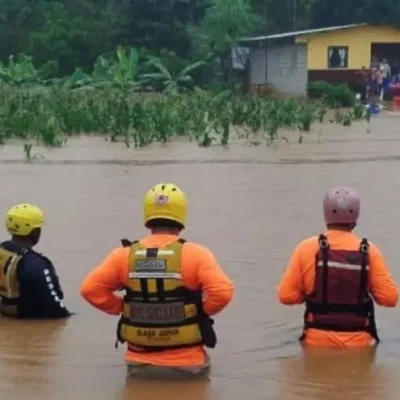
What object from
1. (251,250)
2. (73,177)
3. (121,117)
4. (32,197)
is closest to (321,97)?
(121,117)

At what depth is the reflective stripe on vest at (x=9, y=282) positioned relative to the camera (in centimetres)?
836

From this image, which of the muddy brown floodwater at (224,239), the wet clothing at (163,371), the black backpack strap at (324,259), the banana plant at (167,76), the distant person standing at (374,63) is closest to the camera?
the wet clothing at (163,371)

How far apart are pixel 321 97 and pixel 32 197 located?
30.1m

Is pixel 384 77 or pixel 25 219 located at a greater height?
pixel 25 219

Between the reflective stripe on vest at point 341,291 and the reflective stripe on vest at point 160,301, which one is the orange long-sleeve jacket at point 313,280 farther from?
the reflective stripe on vest at point 160,301

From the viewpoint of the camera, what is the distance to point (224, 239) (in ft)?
41.5

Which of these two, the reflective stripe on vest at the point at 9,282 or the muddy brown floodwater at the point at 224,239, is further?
the reflective stripe on vest at the point at 9,282

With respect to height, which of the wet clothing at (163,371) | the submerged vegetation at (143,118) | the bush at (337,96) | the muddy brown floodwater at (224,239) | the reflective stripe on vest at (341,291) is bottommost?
the bush at (337,96)

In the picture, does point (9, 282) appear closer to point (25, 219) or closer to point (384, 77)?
point (25, 219)

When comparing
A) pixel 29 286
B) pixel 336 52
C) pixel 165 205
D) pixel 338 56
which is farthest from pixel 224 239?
pixel 338 56

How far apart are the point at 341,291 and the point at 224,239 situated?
5485mm

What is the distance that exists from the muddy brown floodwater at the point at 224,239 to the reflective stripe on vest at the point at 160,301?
0.25m

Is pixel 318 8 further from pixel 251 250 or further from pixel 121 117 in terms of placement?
pixel 251 250

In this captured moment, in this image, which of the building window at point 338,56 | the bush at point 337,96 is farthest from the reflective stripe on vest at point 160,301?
the building window at point 338,56
